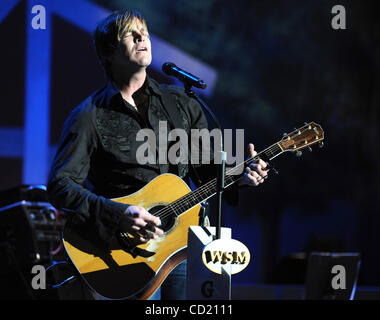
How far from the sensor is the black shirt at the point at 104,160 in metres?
2.46

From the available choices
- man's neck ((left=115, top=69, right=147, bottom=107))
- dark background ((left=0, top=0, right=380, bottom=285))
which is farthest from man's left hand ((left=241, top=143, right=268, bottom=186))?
dark background ((left=0, top=0, right=380, bottom=285))

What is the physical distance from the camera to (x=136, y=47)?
2641 millimetres

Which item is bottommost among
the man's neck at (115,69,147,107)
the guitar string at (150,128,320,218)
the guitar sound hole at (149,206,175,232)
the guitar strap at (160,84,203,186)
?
the guitar sound hole at (149,206,175,232)

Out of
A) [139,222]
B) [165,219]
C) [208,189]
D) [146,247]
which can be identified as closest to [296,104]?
[208,189]

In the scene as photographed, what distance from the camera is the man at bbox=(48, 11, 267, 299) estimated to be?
245 centimetres

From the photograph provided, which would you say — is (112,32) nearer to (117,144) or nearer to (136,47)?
(136,47)

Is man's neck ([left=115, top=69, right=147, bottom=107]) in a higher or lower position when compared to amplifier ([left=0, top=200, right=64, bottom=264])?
higher

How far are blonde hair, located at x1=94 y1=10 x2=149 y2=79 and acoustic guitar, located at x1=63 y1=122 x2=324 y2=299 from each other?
77cm

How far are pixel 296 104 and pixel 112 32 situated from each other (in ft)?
13.2

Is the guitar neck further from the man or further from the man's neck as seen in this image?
the man's neck

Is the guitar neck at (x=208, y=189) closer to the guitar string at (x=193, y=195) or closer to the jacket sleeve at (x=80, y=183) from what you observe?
the guitar string at (x=193, y=195)

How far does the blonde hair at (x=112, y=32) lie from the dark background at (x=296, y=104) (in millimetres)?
3184

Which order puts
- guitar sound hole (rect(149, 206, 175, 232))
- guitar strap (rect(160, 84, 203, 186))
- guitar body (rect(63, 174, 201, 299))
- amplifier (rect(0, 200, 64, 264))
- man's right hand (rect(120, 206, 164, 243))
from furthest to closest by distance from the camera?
1. amplifier (rect(0, 200, 64, 264))
2. guitar strap (rect(160, 84, 203, 186))
3. guitar sound hole (rect(149, 206, 175, 232))
4. guitar body (rect(63, 174, 201, 299))
5. man's right hand (rect(120, 206, 164, 243))

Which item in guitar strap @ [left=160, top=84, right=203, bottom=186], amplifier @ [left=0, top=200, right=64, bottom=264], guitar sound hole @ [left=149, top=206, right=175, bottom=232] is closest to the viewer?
guitar sound hole @ [left=149, top=206, right=175, bottom=232]
